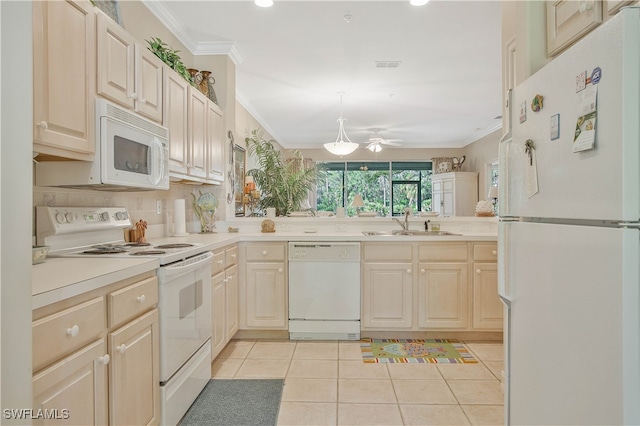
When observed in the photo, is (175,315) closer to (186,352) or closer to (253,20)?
(186,352)

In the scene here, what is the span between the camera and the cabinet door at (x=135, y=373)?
1.40 m

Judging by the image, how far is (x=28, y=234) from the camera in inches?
28.3

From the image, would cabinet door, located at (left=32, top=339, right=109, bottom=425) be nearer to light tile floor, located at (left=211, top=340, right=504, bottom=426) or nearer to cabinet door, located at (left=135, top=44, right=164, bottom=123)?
light tile floor, located at (left=211, top=340, right=504, bottom=426)

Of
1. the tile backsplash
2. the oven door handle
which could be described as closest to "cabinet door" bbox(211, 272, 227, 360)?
the oven door handle

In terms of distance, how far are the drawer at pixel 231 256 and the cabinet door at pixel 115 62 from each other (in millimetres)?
1287

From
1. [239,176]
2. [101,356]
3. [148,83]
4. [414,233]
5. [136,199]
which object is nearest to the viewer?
[101,356]

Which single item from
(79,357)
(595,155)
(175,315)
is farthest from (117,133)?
(595,155)

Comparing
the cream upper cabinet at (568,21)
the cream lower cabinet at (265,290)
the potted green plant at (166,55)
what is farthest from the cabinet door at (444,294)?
the potted green plant at (166,55)

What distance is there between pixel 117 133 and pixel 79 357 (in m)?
1.12

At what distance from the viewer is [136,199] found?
268 cm

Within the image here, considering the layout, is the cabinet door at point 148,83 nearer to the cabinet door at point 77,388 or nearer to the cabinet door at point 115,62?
the cabinet door at point 115,62

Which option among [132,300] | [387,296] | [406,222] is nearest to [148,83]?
[132,300]

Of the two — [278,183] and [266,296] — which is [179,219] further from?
[278,183]

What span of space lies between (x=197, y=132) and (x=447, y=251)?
2320 millimetres
